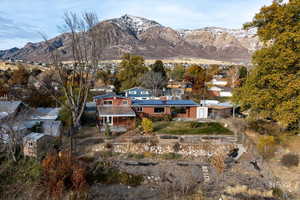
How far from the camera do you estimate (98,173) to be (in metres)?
12.5

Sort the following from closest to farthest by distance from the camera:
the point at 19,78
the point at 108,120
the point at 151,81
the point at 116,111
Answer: the point at 108,120
the point at 116,111
the point at 151,81
the point at 19,78

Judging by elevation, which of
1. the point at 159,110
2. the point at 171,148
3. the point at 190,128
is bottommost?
the point at 171,148

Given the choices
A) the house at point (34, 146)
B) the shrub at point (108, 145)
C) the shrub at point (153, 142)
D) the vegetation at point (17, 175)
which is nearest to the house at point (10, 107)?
the house at point (34, 146)

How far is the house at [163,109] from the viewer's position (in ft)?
77.3

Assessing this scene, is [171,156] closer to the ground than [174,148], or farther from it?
closer to the ground

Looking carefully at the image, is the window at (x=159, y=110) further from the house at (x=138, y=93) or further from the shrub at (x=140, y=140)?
the house at (x=138, y=93)

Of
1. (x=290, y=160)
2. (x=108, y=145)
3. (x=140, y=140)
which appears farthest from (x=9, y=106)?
(x=290, y=160)

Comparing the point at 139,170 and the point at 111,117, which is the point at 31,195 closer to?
the point at 139,170

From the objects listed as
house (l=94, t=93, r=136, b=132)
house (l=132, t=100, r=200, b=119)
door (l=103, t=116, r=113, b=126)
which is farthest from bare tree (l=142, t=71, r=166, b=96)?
door (l=103, t=116, r=113, b=126)

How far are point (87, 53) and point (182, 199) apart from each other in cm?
778

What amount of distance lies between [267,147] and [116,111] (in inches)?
561

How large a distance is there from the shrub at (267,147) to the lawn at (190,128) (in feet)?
14.7

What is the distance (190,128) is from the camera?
66.8 ft

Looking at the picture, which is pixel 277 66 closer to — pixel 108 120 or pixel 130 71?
pixel 108 120
